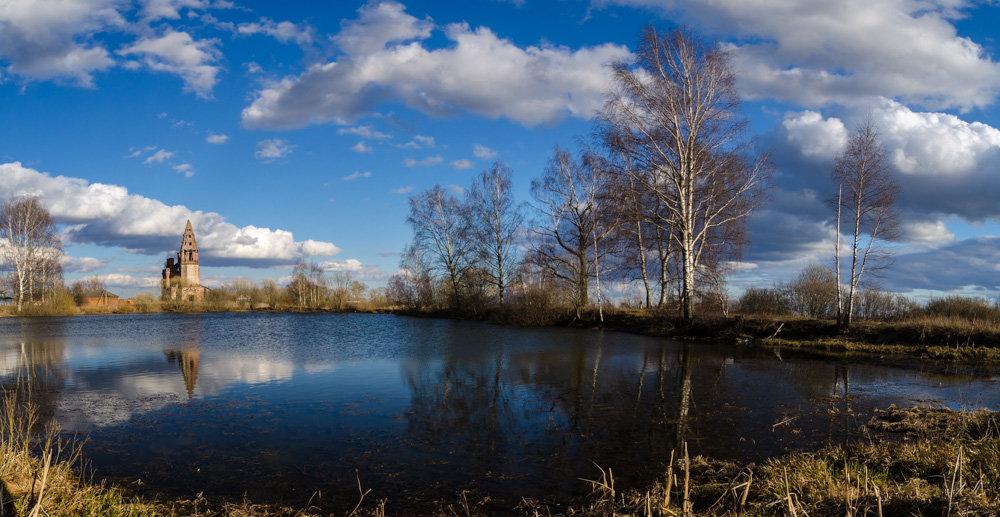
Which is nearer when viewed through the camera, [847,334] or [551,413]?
[551,413]

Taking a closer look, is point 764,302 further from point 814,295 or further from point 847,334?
point 847,334

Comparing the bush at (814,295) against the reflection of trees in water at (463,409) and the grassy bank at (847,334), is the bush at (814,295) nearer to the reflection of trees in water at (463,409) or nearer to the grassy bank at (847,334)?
the grassy bank at (847,334)

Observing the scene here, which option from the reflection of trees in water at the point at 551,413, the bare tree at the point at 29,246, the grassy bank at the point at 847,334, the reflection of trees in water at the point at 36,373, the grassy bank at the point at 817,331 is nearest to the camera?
the reflection of trees in water at the point at 551,413

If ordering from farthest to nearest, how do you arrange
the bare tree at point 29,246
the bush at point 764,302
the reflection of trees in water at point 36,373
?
1. the bare tree at point 29,246
2. the bush at point 764,302
3. the reflection of trees in water at point 36,373

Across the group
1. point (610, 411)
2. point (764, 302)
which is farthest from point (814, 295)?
point (610, 411)

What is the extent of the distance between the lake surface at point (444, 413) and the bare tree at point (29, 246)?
36.3 metres

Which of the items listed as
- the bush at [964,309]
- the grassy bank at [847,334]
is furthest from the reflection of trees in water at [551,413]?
the bush at [964,309]

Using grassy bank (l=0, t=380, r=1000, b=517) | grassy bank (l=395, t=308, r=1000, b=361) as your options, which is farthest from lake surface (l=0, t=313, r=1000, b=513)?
grassy bank (l=395, t=308, r=1000, b=361)

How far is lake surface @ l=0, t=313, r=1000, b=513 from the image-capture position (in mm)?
5824

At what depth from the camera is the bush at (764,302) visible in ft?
→ 83.9

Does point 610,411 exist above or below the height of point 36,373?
above

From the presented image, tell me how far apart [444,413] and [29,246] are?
5330 cm

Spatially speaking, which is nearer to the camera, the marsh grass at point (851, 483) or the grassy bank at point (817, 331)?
the marsh grass at point (851, 483)

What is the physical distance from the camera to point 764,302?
1035 inches
